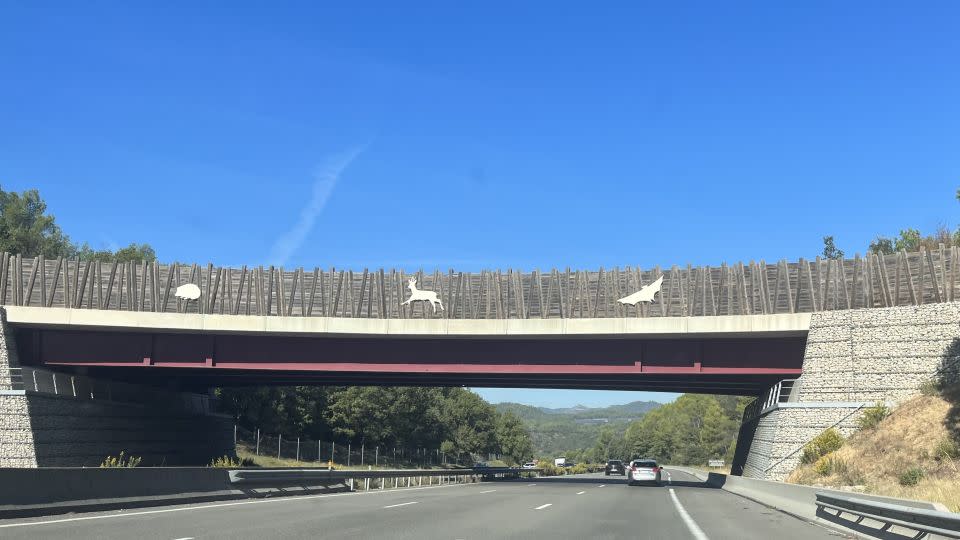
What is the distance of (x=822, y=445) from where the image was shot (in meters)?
33.3

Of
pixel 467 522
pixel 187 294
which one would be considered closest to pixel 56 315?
pixel 187 294

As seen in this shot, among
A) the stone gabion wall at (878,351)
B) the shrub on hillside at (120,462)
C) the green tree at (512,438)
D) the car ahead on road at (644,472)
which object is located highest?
the stone gabion wall at (878,351)

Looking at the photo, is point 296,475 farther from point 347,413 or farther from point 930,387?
point 347,413

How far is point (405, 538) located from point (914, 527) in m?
7.71

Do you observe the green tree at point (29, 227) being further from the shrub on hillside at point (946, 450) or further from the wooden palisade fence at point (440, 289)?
the shrub on hillside at point (946, 450)

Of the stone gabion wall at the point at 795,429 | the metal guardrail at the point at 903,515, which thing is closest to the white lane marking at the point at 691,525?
the metal guardrail at the point at 903,515

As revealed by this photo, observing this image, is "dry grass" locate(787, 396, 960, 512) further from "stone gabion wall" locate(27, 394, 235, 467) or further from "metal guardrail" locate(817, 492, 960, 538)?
"stone gabion wall" locate(27, 394, 235, 467)

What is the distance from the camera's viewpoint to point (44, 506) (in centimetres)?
1642

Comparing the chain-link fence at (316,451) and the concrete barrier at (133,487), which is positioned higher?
the concrete barrier at (133,487)

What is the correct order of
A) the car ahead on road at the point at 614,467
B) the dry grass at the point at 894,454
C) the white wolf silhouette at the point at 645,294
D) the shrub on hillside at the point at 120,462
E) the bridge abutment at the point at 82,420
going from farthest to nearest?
the car ahead on road at the point at 614,467 → the white wolf silhouette at the point at 645,294 → the bridge abutment at the point at 82,420 → the shrub on hillside at the point at 120,462 → the dry grass at the point at 894,454

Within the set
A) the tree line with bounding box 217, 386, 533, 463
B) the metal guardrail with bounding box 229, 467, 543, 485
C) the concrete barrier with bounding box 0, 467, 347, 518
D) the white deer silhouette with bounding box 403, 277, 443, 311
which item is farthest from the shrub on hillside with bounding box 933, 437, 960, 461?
the tree line with bounding box 217, 386, 533, 463

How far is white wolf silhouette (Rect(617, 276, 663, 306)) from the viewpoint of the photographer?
3906 cm

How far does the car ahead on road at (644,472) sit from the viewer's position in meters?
42.8

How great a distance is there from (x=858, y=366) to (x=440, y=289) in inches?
724
